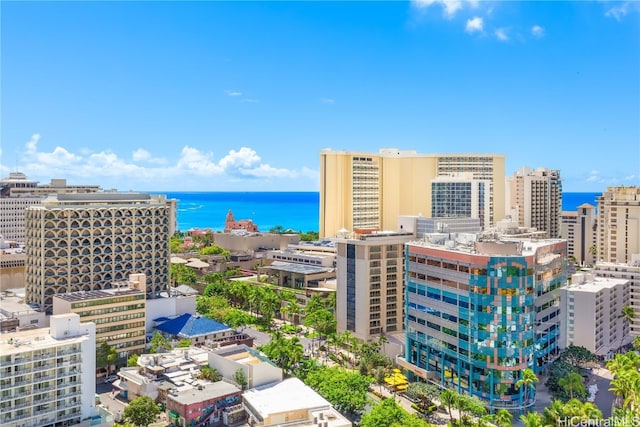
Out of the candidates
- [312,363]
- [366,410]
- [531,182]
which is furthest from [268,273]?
[531,182]

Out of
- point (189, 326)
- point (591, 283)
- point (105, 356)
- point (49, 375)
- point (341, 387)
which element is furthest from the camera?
point (591, 283)

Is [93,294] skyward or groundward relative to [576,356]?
skyward

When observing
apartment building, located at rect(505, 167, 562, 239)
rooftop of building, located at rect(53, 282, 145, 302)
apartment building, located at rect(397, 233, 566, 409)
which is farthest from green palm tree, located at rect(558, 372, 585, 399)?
apartment building, located at rect(505, 167, 562, 239)

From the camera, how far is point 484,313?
43125 mm

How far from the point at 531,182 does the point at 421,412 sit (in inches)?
2888

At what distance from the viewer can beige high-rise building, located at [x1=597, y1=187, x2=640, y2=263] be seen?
7938 cm

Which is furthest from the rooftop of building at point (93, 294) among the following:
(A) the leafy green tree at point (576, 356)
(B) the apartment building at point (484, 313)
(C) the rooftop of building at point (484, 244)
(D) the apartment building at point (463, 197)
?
(D) the apartment building at point (463, 197)

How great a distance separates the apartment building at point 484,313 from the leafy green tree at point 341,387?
801 cm

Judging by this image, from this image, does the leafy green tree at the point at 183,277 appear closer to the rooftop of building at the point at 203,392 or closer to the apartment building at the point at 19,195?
the apartment building at the point at 19,195

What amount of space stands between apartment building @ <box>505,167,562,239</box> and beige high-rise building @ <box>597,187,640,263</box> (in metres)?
21.5

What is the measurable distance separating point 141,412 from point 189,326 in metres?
17.5

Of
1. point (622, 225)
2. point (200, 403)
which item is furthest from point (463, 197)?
point (200, 403)

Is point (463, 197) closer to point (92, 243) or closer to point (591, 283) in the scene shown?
point (591, 283)

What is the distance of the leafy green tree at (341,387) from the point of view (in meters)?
39.5
